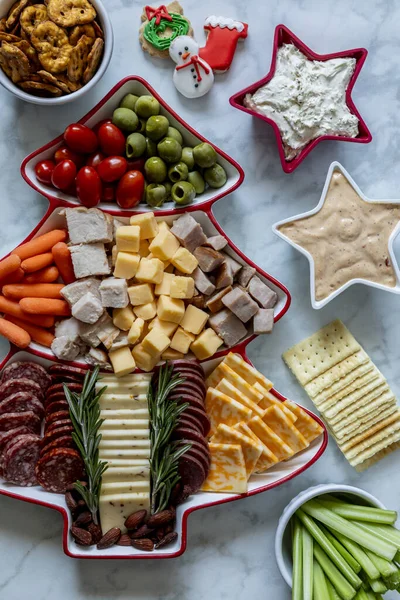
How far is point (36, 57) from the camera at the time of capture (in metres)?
2.54

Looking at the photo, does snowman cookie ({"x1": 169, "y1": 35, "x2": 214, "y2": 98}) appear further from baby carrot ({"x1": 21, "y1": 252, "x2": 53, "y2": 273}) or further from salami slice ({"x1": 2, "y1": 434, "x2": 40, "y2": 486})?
salami slice ({"x1": 2, "y1": 434, "x2": 40, "y2": 486})

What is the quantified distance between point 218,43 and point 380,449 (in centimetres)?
199

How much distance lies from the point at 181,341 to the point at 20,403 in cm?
72

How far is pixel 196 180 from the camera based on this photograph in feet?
8.96

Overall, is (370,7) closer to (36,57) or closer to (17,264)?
(36,57)

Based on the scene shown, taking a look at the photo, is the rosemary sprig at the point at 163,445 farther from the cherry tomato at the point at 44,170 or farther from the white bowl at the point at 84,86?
the white bowl at the point at 84,86

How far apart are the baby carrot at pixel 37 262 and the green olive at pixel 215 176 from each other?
0.75 meters

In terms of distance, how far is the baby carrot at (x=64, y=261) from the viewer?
8.75 ft

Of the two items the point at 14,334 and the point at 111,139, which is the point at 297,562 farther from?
the point at 111,139

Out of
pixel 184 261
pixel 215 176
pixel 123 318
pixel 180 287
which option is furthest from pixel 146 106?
pixel 123 318

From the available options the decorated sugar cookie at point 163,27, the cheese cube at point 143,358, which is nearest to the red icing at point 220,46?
the decorated sugar cookie at point 163,27

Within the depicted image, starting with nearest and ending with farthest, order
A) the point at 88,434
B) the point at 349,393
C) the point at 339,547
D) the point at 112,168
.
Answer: the point at 88,434 < the point at 112,168 < the point at 339,547 < the point at 349,393

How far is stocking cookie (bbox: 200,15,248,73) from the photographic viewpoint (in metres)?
2.82

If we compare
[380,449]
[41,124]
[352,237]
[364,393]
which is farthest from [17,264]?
[380,449]
